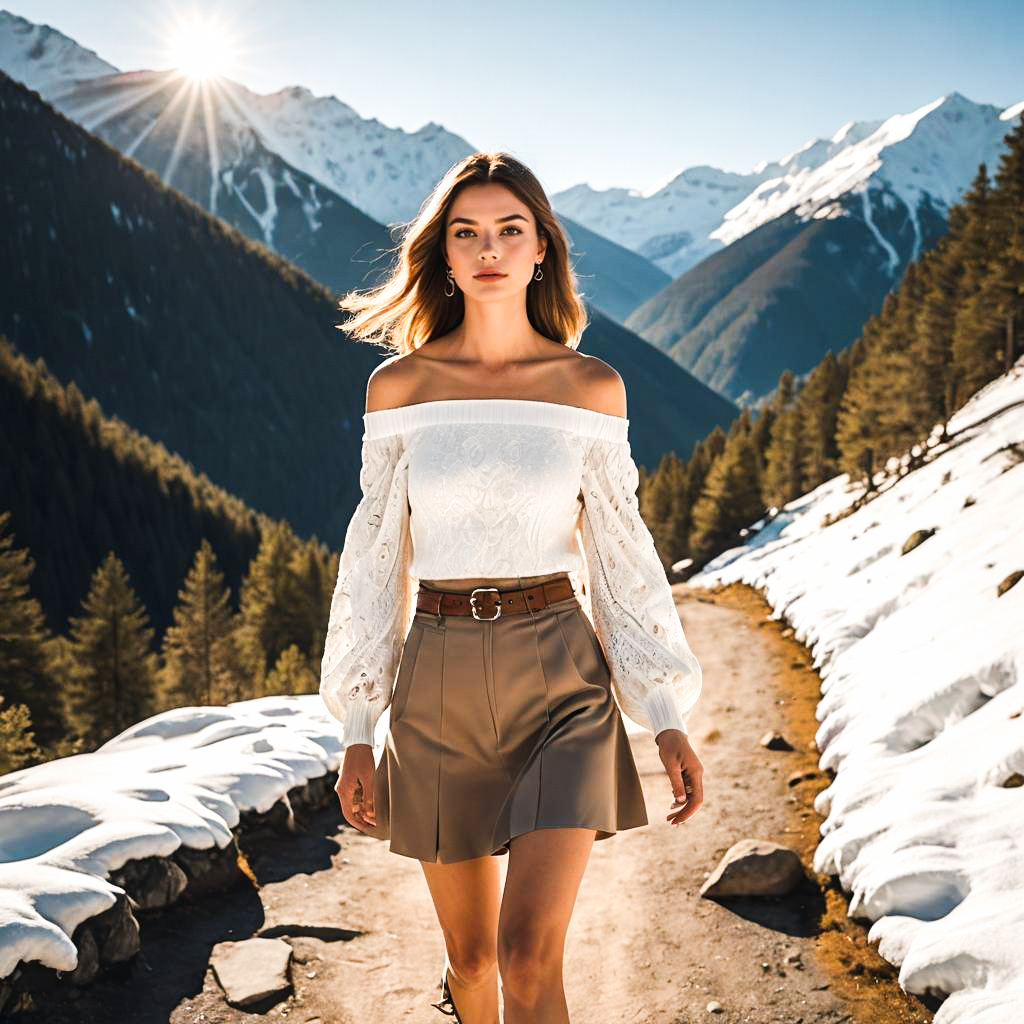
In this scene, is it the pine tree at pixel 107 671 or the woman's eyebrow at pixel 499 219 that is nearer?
the woman's eyebrow at pixel 499 219

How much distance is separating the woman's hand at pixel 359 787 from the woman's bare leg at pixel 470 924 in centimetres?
25

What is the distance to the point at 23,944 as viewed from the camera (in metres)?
4.53

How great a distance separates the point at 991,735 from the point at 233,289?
194 meters

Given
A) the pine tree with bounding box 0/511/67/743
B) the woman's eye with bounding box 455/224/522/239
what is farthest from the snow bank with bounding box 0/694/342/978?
the pine tree with bounding box 0/511/67/743

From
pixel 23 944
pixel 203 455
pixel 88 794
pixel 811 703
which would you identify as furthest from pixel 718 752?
pixel 203 455

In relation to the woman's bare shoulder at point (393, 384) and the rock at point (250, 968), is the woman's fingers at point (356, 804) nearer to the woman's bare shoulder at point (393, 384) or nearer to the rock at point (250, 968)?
the woman's bare shoulder at point (393, 384)

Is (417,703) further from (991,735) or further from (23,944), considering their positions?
(991,735)

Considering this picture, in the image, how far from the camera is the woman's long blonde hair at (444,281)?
3.42 meters

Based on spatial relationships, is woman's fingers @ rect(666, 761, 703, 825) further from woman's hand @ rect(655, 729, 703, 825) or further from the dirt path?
the dirt path

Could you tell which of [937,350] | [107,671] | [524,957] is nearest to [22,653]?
[107,671]

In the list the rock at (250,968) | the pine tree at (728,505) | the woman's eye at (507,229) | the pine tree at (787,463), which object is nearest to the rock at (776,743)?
the rock at (250,968)

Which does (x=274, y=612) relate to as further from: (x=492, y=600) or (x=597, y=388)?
(x=492, y=600)

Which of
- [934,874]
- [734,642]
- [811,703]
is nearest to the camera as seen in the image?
[934,874]

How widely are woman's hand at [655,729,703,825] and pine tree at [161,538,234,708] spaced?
42351 millimetres
